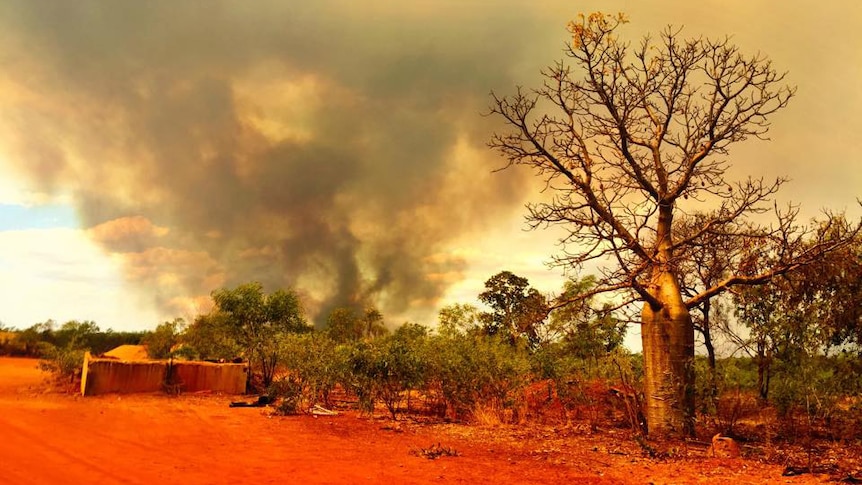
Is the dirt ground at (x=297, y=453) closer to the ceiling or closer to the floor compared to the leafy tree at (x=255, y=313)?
closer to the floor

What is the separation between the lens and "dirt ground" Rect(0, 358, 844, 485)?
19.7ft

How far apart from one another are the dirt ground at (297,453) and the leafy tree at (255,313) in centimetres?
883

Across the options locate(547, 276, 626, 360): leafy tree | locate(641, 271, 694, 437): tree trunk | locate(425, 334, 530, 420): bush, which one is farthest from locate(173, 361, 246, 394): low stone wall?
locate(641, 271, 694, 437): tree trunk

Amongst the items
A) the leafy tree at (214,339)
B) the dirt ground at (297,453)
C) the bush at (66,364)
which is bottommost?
the dirt ground at (297,453)

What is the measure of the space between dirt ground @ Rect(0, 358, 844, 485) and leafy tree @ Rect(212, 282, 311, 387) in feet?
29.0

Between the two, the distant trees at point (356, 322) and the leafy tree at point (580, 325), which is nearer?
the leafy tree at point (580, 325)

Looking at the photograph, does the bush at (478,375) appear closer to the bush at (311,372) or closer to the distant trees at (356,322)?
the bush at (311,372)

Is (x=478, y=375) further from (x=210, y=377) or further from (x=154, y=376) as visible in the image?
(x=154, y=376)

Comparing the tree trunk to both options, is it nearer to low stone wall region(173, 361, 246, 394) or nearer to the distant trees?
low stone wall region(173, 361, 246, 394)

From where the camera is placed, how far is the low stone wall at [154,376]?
14.3 m

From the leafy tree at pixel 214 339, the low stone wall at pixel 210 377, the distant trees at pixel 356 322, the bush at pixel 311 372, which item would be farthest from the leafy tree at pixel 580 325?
the distant trees at pixel 356 322

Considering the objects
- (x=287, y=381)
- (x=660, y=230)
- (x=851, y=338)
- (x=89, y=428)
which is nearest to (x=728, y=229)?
(x=660, y=230)

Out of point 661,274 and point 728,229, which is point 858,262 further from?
point 661,274

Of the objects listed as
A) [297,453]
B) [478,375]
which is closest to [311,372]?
[478,375]
